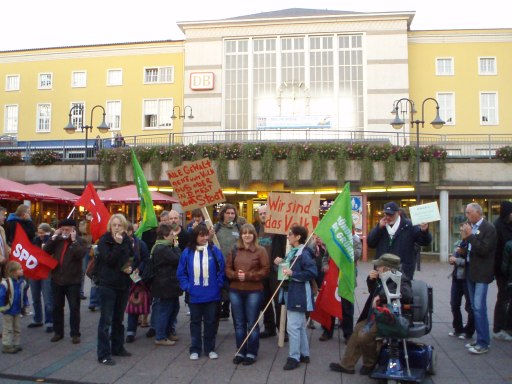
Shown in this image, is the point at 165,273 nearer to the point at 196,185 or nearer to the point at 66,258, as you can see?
the point at 66,258

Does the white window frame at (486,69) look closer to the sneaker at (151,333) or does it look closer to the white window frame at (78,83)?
the white window frame at (78,83)

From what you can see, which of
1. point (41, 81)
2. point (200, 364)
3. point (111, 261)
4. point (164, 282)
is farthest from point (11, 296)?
point (41, 81)

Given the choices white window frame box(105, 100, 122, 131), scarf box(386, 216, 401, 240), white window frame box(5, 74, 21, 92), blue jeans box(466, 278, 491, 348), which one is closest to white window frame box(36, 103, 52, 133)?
white window frame box(5, 74, 21, 92)

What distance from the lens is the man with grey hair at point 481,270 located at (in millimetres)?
7703

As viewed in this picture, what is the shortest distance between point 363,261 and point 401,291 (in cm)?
1759

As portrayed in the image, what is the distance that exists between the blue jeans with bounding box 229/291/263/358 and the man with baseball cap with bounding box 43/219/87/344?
2.64m

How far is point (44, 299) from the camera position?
30.9 ft

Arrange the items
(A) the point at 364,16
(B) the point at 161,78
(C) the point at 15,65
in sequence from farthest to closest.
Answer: (C) the point at 15,65 < (B) the point at 161,78 < (A) the point at 364,16

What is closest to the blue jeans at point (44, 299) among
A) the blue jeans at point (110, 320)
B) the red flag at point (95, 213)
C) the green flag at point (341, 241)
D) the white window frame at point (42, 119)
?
the red flag at point (95, 213)

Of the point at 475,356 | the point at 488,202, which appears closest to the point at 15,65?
the point at 488,202

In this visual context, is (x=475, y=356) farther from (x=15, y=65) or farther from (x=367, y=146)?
(x=15, y=65)

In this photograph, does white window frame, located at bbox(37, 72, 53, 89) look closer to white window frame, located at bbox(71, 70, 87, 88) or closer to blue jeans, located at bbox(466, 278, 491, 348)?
white window frame, located at bbox(71, 70, 87, 88)

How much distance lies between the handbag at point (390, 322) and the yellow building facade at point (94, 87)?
29.9 m

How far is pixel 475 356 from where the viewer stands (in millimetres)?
7719
